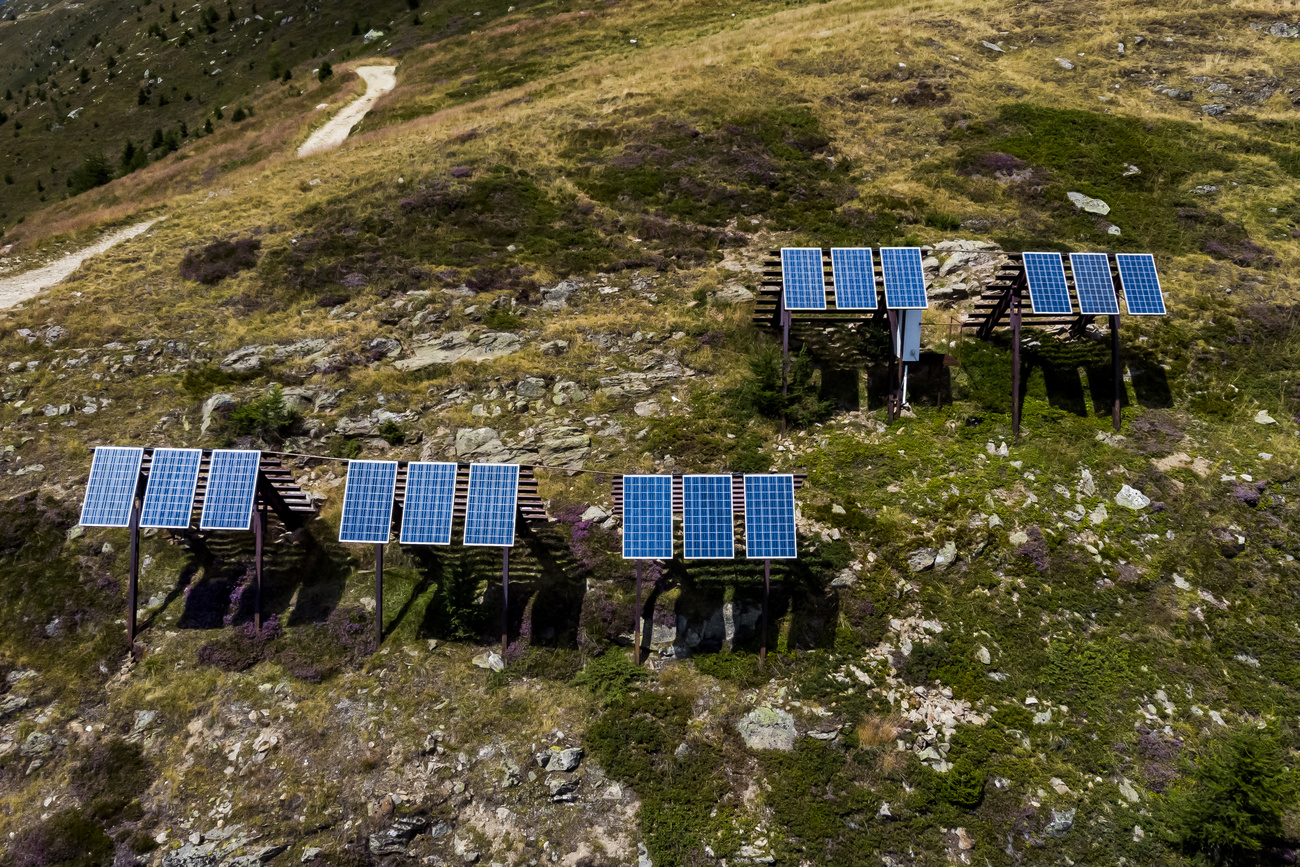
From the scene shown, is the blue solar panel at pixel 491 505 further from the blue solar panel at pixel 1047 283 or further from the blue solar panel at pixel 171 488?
the blue solar panel at pixel 1047 283

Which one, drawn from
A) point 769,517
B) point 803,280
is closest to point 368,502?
point 769,517

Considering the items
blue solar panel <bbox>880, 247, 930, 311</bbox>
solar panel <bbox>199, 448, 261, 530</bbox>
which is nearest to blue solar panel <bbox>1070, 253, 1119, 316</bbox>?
blue solar panel <bbox>880, 247, 930, 311</bbox>

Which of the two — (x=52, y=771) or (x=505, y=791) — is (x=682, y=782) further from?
(x=52, y=771)

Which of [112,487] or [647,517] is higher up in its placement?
[112,487]

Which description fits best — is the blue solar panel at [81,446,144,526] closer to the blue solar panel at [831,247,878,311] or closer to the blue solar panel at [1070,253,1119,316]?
the blue solar panel at [831,247,878,311]

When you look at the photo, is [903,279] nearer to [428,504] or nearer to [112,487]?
[428,504]

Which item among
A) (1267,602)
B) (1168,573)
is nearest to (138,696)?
(1168,573)

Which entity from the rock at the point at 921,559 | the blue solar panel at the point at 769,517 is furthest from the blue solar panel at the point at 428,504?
the rock at the point at 921,559

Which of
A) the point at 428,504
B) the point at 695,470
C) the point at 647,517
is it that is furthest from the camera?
the point at 695,470
